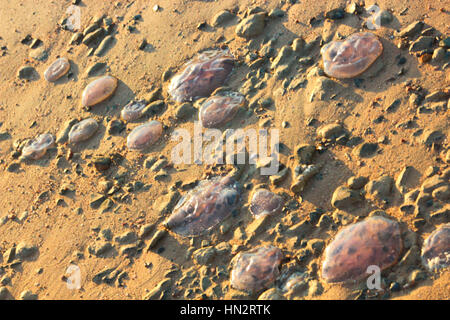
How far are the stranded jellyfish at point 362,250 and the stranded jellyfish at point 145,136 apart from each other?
176 centimetres

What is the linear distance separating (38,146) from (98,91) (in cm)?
76

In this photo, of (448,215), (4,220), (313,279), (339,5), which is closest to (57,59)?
(4,220)

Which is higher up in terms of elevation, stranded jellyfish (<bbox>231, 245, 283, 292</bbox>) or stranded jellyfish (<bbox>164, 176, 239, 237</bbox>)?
stranded jellyfish (<bbox>164, 176, 239, 237</bbox>)

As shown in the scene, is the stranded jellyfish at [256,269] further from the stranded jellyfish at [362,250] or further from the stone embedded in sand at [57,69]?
the stone embedded in sand at [57,69]

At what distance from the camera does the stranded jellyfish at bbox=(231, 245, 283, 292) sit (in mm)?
2947

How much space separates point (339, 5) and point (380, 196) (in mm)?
1878

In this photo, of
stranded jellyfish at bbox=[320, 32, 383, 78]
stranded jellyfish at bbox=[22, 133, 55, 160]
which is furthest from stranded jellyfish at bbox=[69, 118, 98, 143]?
stranded jellyfish at bbox=[320, 32, 383, 78]

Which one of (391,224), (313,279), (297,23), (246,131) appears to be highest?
(297,23)

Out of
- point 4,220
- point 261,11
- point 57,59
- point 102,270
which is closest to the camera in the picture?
point 102,270

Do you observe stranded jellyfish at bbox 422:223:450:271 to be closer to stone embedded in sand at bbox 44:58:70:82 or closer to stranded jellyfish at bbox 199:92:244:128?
stranded jellyfish at bbox 199:92:244:128

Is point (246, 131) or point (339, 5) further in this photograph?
point (339, 5)

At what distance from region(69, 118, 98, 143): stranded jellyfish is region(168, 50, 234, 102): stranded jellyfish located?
0.78m

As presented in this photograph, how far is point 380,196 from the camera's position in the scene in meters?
2.98

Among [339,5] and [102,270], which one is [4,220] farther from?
[339,5]
